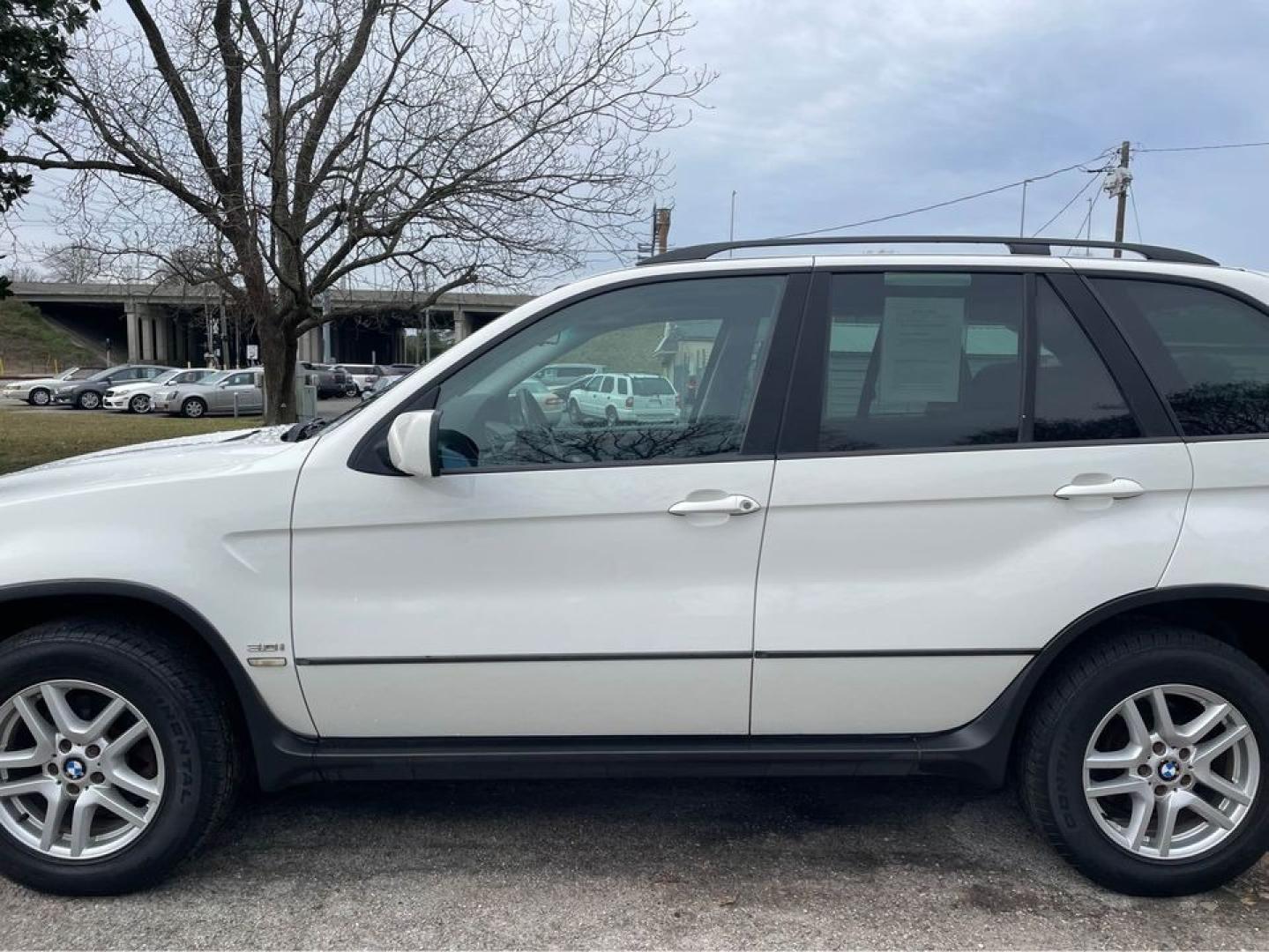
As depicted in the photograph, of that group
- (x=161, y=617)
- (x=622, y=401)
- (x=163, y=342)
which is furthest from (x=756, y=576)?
(x=163, y=342)

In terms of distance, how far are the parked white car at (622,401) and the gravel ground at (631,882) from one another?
1.45m

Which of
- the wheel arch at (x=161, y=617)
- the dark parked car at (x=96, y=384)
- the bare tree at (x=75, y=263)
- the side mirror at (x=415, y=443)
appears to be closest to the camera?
the side mirror at (x=415, y=443)

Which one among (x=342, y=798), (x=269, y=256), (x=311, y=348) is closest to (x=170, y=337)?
(x=311, y=348)

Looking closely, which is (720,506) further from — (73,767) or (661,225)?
(661,225)

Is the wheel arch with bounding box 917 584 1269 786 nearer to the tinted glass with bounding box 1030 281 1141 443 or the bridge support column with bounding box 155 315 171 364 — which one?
the tinted glass with bounding box 1030 281 1141 443

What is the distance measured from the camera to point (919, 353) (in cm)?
298

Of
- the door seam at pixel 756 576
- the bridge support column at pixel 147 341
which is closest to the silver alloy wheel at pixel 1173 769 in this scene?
the door seam at pixel 756 576

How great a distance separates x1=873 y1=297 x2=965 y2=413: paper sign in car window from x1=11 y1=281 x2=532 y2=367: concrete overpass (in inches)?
56.5

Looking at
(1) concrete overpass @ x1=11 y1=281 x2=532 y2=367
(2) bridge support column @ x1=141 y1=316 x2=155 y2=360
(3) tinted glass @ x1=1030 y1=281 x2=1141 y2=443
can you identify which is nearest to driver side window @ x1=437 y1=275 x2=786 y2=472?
(1) concrete overpass @ x1=11 y1=281 x2=532 y2=367

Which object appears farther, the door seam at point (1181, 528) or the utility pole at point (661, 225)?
the utility pole at point (661, 225)

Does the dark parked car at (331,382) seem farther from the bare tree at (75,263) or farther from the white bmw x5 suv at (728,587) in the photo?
the white bmw x5 suv at (728,587)

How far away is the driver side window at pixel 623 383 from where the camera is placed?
2881mm

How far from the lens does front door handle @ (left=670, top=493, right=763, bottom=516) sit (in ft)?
9.12

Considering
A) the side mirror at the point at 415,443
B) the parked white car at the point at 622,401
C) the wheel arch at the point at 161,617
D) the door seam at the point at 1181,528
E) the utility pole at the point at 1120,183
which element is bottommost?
the wheel arch at the point at 161,617
